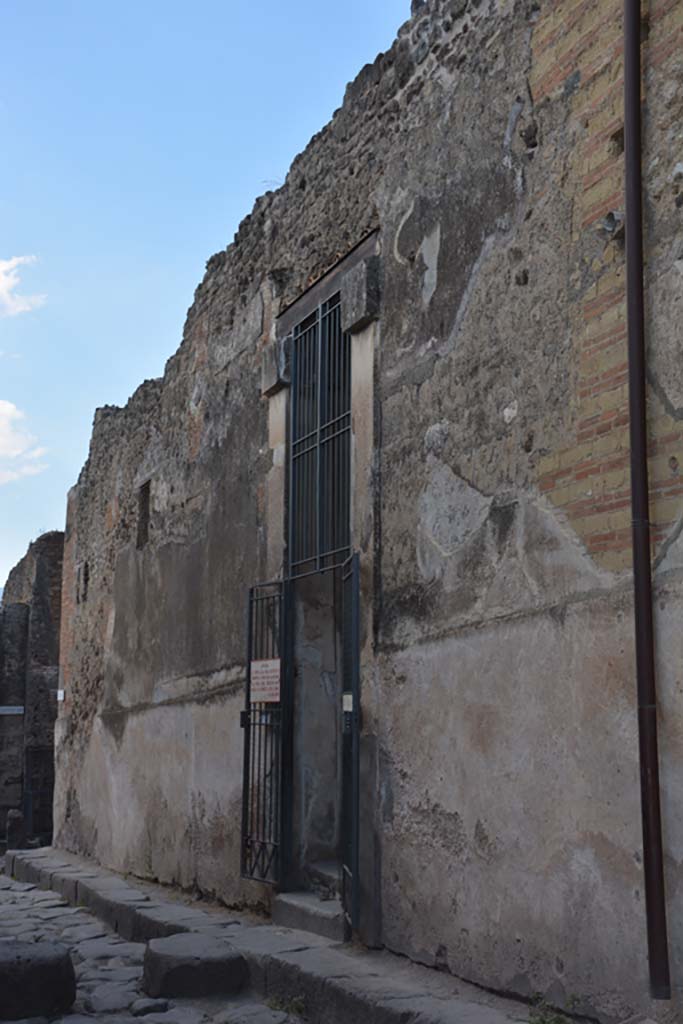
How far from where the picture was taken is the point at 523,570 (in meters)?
4.64

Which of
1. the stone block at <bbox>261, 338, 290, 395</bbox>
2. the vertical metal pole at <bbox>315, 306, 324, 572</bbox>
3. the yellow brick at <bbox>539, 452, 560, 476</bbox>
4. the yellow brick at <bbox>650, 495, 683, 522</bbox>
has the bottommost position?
the yellow brick at <bbox>650, 495, 683, 522</bbox>

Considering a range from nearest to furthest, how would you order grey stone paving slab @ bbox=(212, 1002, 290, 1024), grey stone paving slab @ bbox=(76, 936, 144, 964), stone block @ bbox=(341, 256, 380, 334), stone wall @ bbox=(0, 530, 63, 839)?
grey stone paving slab @ bbox=(212, 1002, 290, 1024) < stone block @ bbox=(341, 256, 380, 334) < grey stone paving slab @ bbox=(76, 936, 144, 964) < stone wall @ bbox=(0, 530, 63, 839)

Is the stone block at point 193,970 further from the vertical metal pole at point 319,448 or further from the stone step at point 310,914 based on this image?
the vertical metal pole at point 319,448

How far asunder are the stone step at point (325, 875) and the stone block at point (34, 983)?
5.23 ft

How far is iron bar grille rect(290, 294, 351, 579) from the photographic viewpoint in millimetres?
6500

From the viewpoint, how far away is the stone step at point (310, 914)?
585 cm

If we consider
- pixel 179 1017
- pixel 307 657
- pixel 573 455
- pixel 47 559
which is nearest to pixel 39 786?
pixel 47 559

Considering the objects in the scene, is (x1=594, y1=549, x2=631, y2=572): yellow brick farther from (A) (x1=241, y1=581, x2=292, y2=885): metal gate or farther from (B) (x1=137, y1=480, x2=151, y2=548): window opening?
(B) (x1=137, y1=480, x2=151, y2=548): window opening

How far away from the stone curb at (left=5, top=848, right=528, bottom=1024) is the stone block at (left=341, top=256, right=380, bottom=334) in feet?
10.1

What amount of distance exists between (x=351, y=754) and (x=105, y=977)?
1643mm

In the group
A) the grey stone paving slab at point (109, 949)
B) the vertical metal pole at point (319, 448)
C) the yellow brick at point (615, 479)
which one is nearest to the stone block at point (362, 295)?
the vertical metal pole at point (319, 448)

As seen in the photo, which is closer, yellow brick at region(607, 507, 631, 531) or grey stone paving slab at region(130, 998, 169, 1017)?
yellow brick at region(607, 507, 631, 531)

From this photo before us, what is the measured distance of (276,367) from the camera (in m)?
7.28

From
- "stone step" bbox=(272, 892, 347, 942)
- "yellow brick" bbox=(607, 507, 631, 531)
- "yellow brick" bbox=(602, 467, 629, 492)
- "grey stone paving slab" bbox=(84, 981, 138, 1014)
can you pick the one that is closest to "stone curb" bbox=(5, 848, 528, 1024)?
"stone step" bbox=(272, 892, 347, 942)
